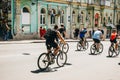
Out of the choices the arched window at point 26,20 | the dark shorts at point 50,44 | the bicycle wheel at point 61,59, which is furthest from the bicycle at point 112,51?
the arched window at point 26,20

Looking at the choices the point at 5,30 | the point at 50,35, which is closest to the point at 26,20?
the point at 5,30

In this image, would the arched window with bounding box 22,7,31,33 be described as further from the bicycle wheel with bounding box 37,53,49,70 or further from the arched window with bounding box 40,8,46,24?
the bicycle wheel with bounding box 37,53,49,70

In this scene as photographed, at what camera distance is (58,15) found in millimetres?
40312

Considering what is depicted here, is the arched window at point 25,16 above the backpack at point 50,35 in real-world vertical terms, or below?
above

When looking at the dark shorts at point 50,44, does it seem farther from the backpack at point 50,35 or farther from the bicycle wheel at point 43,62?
the bicycle wheel at point 43,62

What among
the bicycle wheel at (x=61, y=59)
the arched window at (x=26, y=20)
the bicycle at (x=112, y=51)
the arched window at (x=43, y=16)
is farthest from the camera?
the arched window at (x=43, y=16)

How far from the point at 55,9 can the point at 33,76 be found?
29369 mm

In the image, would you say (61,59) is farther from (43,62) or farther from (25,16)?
(25,16)

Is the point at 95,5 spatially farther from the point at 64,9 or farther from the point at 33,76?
the point at 33,76

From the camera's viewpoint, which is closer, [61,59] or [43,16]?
[61,59]

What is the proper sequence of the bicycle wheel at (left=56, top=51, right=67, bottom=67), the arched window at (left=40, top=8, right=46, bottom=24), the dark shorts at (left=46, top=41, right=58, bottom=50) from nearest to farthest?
the dark shorts at (left=46, top=41, right=58, bottom=50), the bicycle wheel at (left=56, top=51, right=67, bottom=67), the arched window at (left=40, top=8, right=46, bottom=24)

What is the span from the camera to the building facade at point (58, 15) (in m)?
34.6

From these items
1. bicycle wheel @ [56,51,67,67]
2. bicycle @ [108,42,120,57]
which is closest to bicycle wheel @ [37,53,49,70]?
bicycle wheel @ [56,51,67,67]

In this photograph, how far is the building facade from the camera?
3456 cm
